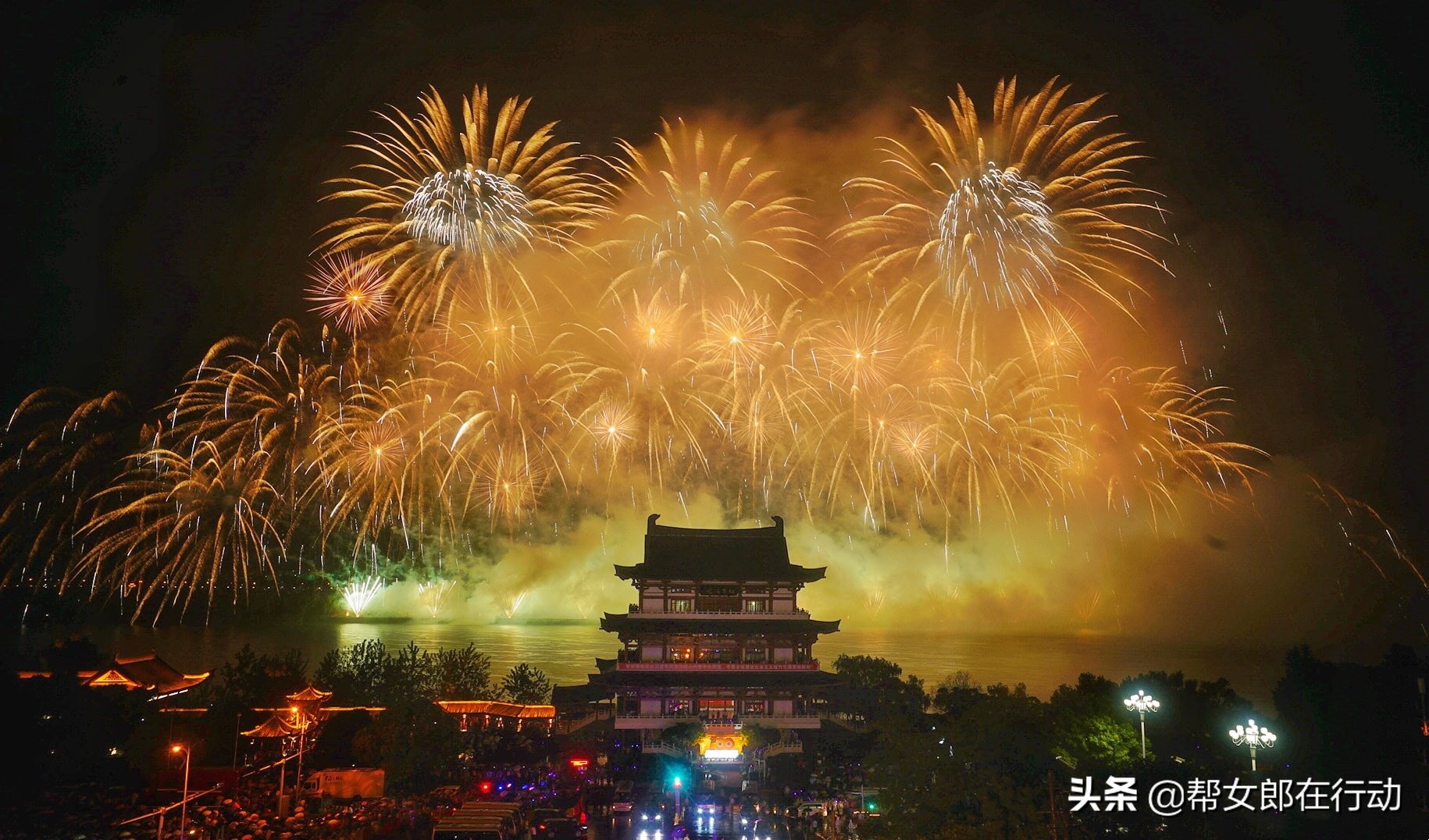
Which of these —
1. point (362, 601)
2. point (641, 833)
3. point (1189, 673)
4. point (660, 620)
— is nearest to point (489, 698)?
point (660, 620)

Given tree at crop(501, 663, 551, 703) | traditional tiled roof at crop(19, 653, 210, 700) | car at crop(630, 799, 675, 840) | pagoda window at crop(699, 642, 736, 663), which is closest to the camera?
car at crop(630, 799, 675, 840)

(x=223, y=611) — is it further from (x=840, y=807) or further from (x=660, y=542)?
(x=840, y=807)

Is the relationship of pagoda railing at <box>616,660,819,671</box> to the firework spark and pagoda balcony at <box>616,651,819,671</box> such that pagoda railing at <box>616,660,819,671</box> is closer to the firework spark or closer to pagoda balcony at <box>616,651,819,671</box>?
pagoda balcony at <box>616,651,819,671</box>

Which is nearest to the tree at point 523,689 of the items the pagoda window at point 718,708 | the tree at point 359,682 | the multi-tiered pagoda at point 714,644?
the multi-tiered pagoda at point 714,644

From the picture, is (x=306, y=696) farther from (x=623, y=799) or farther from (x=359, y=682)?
(x=359, y=682)

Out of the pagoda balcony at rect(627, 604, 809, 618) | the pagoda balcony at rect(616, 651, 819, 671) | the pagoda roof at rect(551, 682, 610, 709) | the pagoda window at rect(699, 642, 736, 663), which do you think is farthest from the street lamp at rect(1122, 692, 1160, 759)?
the pagoda roof at rect(551, 682, 610, 709)

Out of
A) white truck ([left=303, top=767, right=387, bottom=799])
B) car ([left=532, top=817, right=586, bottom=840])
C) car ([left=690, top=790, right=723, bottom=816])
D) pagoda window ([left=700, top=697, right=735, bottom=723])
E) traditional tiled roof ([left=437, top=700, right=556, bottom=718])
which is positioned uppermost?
pagoda window ([left=700, top=697, right=735, bottom=723])
